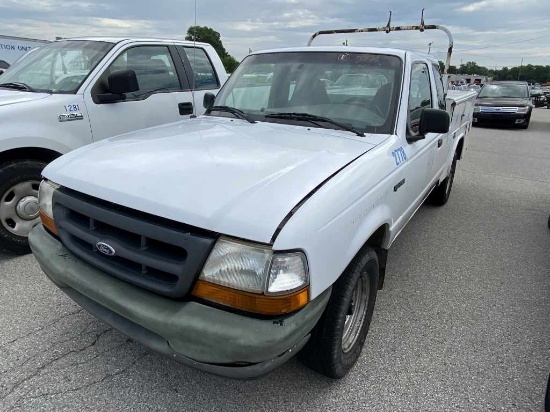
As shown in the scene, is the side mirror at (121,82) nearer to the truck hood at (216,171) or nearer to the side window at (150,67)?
the side window at (150,67)

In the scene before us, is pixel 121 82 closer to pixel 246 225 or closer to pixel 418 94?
pixel 418 94

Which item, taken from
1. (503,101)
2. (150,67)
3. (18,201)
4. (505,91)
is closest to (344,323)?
(18,201)

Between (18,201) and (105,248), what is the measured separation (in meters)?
2.36

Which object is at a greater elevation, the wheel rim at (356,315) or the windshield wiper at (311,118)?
the windshield wiper at (311,118)

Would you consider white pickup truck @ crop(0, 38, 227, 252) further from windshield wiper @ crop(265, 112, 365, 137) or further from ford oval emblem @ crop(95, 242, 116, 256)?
ford oval emblem @ crop(95, 242, 116, 256)

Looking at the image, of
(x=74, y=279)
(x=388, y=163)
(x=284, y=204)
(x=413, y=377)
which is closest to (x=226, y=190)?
(x=284, y=204)

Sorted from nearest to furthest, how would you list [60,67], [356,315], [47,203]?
1. [47,203]
2. [356,315]
3. [60,67]

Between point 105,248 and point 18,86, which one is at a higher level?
point 18,86

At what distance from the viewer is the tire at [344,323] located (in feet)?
6.77

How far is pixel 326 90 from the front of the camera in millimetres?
3131

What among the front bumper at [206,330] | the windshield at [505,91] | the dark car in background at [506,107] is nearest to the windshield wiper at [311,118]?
the front bumper at [206,330]

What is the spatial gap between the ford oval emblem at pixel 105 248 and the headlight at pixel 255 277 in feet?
1.63

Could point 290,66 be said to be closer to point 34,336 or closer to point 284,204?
point 284,204

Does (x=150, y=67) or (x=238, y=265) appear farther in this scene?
(x=150, y=67)
